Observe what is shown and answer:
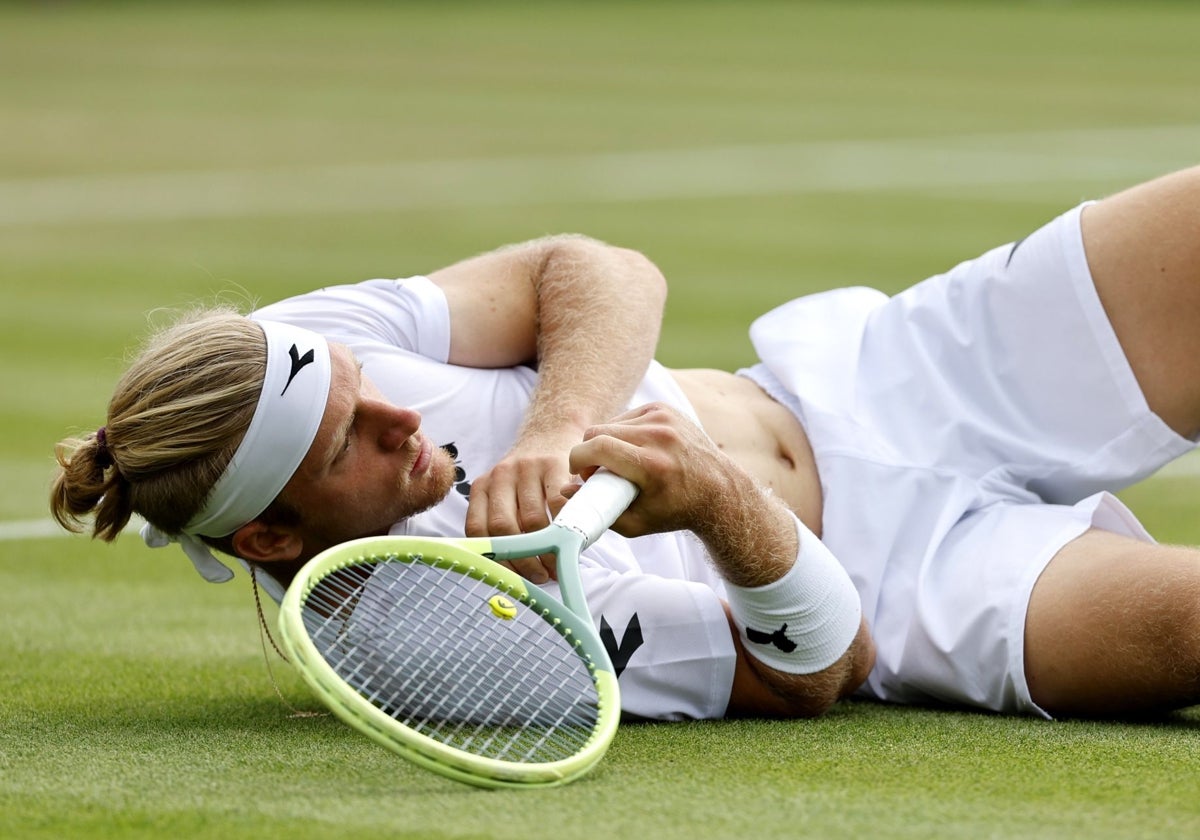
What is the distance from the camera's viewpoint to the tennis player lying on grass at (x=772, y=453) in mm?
3830

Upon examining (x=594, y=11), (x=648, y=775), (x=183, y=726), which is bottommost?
(x=594, y=11)

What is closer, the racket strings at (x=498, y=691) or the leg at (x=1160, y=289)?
the racket strings at (x=498, y=691)

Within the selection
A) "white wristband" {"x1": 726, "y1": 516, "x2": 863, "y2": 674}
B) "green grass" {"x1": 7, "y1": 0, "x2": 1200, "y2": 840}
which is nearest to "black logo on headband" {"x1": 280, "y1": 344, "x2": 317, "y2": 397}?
"green grass" {"x1": 7, "y1": 0, "x2": 1200, "y2": 840}

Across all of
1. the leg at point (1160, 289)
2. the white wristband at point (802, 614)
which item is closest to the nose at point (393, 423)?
the white wristband at point (802, 614)

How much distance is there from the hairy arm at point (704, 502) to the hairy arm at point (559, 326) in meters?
0.29

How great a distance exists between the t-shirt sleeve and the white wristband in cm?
100

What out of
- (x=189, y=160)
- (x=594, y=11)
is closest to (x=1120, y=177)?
(x=189, y=160)

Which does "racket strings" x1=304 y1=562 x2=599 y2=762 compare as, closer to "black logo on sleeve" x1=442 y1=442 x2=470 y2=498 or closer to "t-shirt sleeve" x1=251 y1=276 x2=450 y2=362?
"black logo on sleeve" x1=442 y1=442 x2=470 y2=498

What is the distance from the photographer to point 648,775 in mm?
3525

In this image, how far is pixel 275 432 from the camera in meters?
3.79

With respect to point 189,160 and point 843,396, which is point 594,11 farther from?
point 843,396

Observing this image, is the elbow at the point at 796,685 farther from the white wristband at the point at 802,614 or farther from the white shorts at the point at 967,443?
the white shorts at the point at 967,443

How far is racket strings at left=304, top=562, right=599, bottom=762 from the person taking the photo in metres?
3.50

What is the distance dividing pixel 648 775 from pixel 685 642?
0.53 meters
